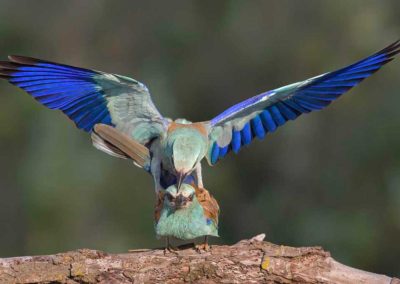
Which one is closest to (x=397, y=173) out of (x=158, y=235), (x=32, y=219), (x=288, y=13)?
(x=288, y=13)

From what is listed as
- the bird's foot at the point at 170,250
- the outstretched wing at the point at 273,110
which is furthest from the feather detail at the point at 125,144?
the bird's foot at the point at 170,250

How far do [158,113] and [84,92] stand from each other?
345 millimetres

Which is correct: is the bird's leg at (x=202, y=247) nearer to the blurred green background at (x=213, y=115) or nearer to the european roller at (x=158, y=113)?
the european roller at (x=158, y=113)

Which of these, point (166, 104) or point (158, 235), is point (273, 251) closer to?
point (158, 235)

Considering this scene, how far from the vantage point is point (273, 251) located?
4367 millimetres

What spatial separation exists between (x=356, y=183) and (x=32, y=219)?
2.80 meters

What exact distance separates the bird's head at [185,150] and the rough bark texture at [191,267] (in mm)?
384

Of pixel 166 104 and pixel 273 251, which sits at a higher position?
pixel 166 104

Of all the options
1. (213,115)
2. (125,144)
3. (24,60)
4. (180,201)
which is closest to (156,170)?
(125,144)

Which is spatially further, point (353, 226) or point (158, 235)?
point (353, 226)

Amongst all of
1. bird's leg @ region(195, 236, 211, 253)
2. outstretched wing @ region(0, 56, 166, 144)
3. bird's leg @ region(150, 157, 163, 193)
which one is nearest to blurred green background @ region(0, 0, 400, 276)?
outstretched wing @ region(0, 56, 166, 144)

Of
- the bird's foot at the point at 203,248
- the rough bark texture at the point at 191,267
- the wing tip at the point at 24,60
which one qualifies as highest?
the wing tip at the point at 24,60

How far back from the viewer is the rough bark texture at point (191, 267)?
14.1 ft

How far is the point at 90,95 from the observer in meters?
5.17
